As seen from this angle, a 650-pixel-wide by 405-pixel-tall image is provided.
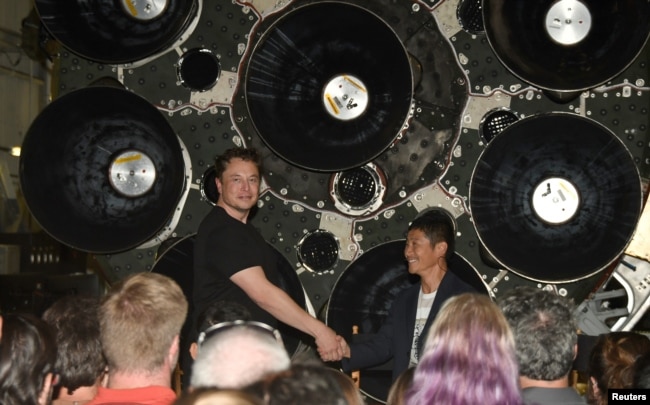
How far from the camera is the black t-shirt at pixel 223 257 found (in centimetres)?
477

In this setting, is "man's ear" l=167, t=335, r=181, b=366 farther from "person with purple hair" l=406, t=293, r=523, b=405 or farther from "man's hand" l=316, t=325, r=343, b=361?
"man's hand" l=316, t=325, r=343, b=361

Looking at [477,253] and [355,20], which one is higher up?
[355,20]

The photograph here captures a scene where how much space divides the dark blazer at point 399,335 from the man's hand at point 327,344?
0.73 feet

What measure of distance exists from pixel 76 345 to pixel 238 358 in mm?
1183

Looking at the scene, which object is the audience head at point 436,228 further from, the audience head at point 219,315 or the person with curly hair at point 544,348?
the person with curly hair at point 544,348

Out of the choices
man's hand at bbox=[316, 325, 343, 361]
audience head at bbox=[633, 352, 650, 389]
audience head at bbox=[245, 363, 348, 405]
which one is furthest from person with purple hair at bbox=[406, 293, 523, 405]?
man's hand at bbox=[316, 325, 343, 361]

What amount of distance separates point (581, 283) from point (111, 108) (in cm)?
318

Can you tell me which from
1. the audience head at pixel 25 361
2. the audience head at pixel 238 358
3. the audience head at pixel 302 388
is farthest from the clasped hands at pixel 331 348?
the audience head at pixel 302 388

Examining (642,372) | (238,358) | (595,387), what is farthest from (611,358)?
(238,358)

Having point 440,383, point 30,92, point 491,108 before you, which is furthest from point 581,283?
point 30,92

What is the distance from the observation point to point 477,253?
5.89 metres

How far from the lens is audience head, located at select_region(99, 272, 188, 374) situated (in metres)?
2.98

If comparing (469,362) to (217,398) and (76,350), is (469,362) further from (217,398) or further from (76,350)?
(76,350)

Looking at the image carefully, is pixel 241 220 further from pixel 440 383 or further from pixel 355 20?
pixel 440 383
